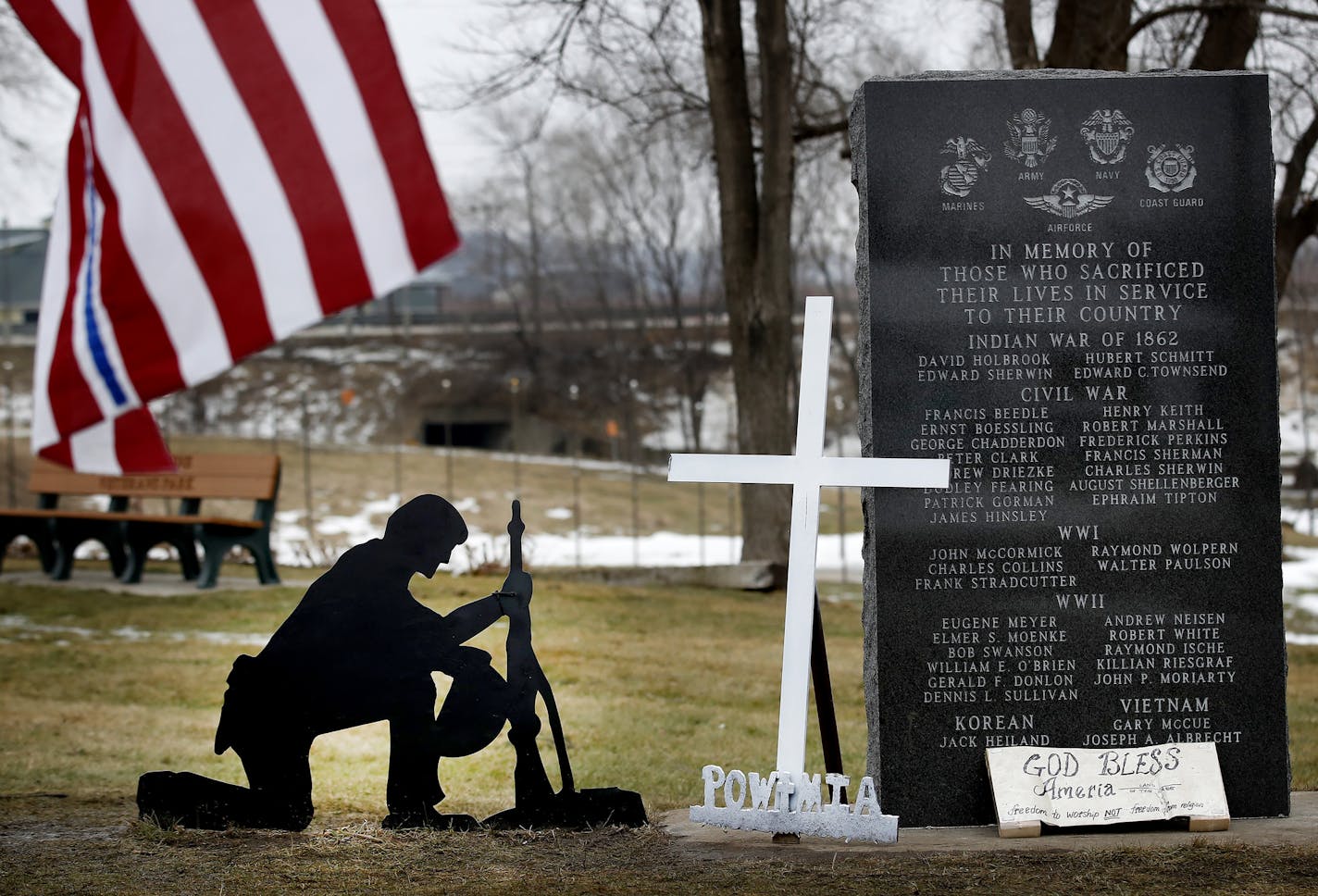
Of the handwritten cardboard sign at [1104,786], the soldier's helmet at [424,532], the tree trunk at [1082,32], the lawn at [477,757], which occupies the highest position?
the tree trunk at [1082,32]

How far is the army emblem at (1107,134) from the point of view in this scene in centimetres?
581

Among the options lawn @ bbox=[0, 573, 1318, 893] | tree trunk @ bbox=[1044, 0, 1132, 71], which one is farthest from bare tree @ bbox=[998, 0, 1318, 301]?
lawn @ bbox=[0, 573, 1318, 893]

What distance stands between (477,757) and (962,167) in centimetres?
416

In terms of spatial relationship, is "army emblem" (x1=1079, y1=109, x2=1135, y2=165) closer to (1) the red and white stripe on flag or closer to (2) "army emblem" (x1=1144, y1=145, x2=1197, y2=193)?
(2) "army emblem" (x1=1144, y1=145, x2=1197, y2=193)

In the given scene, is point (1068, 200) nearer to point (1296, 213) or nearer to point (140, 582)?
point (140, 582)

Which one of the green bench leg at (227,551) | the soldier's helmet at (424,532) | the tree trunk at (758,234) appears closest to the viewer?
the soldier's helmet at (424,532)

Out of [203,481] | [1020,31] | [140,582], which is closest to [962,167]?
[1020,31]

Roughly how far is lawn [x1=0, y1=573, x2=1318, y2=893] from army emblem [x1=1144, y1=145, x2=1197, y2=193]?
98.1 inches

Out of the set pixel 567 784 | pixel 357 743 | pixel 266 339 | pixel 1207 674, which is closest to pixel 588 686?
pixel 357 743

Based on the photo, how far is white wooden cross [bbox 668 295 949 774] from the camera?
17.4ft

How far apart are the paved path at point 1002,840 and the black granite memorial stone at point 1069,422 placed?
150mm

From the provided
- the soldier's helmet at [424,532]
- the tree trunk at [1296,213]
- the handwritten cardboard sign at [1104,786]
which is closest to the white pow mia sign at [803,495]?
the handwritten cardboard sign at [1104,786]

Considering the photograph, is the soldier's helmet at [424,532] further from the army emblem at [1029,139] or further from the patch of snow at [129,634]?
the patch of snow at [129,634]

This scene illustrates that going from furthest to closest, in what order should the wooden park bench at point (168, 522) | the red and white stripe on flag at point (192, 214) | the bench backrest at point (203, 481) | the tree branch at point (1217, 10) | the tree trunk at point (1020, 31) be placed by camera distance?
the tree trunk at point (1020, 31) < the bench backrest at point (203, 481) < the wooden park bench at point (168, 522) < the tree branch at point (1217, 10) < the red and white stripe on flag at point (192, 214)
